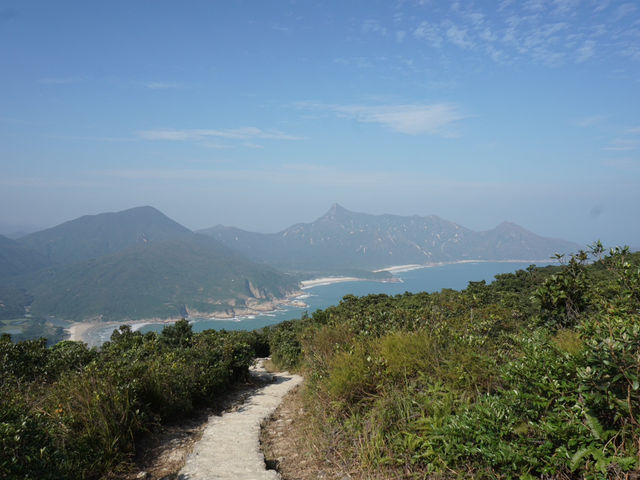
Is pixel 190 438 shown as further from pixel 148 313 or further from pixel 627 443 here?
pixel 148 313

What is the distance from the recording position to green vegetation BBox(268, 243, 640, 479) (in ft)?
9.70

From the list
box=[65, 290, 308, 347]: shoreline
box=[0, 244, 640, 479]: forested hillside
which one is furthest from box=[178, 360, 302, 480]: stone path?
box=[65, 290, 308, 347]: shoreline

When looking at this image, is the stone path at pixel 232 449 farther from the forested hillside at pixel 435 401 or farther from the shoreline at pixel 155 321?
the shoreline at pixel 155 321

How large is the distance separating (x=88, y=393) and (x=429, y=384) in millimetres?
4363

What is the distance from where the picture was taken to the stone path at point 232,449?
443cm

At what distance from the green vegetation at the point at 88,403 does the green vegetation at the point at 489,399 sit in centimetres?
242

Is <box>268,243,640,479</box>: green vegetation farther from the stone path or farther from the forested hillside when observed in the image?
the stone path

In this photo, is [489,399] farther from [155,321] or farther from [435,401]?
[155,321]

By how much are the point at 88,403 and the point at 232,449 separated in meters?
1.95

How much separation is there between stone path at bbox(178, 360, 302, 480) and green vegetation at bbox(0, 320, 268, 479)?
2.54ft

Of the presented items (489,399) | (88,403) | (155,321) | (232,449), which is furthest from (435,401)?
(155,321)

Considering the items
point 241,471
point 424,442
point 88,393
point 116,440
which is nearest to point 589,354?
point 424,442

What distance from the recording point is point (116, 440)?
15.4 feet

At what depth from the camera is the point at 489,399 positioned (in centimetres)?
376
